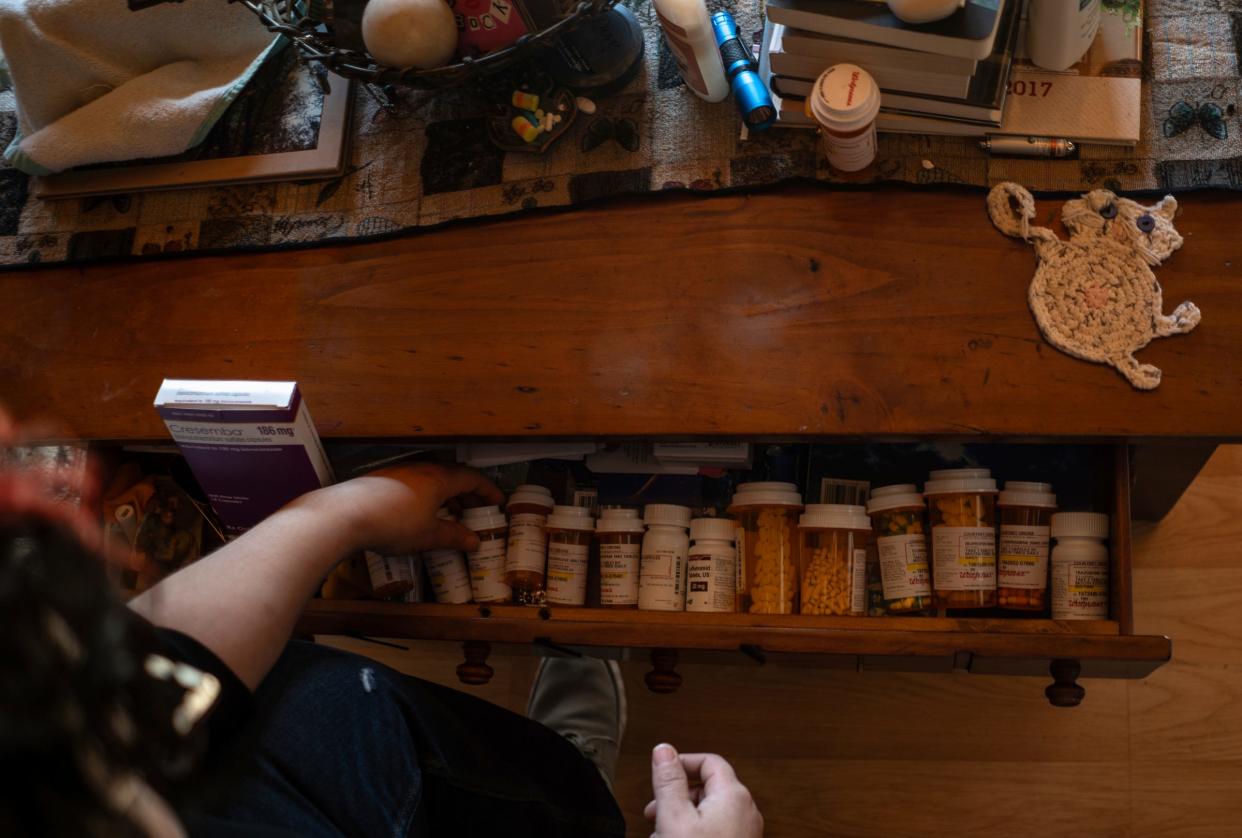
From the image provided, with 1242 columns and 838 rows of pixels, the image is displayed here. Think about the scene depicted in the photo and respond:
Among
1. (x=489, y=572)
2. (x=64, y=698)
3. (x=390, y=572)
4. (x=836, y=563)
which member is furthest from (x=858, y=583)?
(x=64, y=698)

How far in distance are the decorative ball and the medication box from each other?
32cm

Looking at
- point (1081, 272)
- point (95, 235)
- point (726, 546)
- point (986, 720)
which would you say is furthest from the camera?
point (986, 720)

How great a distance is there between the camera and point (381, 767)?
87 centimetres

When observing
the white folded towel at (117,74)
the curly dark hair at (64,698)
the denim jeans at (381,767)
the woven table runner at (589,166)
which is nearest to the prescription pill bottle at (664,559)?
the denim jeans at (381,767)

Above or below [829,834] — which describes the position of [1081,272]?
above

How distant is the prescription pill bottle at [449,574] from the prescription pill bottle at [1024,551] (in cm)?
54

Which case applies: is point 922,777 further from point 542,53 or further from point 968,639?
point 542,53

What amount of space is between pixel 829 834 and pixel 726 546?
59 centimetres

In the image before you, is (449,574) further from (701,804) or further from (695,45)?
(695,45)

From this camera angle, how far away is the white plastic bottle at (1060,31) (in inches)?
34.9

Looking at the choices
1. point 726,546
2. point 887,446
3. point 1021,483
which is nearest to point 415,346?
point 726,546

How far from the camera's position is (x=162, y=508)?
1119 millimetres

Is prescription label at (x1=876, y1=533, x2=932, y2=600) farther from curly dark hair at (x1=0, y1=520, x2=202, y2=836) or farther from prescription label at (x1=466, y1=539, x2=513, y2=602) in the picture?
curly dark hair at (x1=0, y1=520, x2=202, y2=836)

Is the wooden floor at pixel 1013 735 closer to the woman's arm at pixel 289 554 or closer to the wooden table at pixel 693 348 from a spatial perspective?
the wooden table at pixel 693 348
